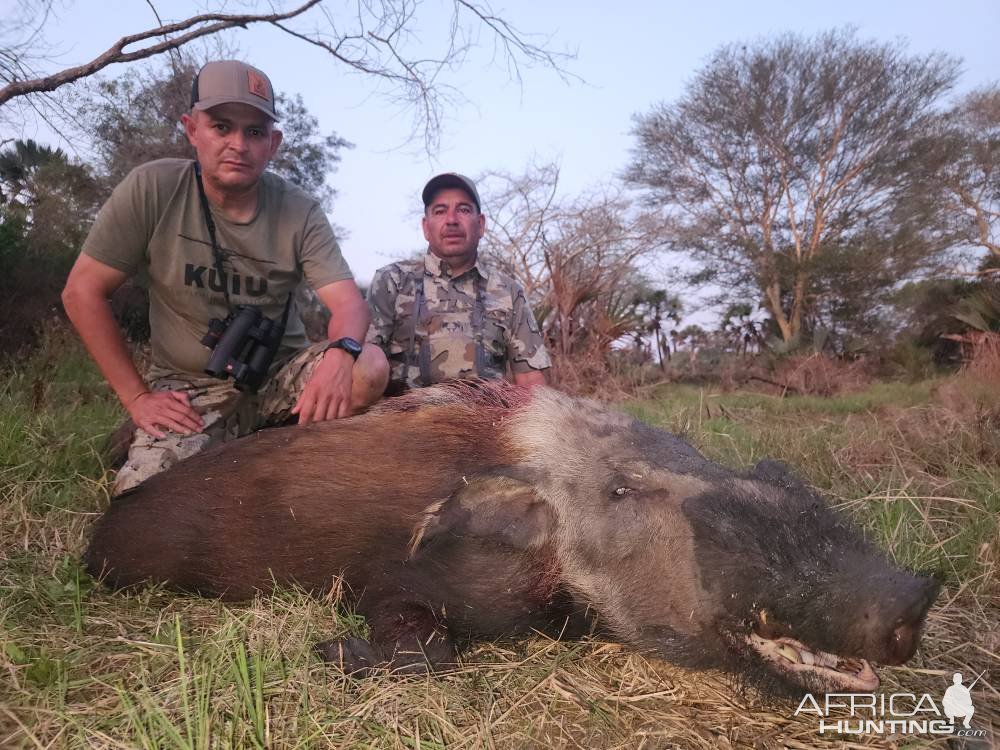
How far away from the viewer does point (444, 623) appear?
6.38 ft

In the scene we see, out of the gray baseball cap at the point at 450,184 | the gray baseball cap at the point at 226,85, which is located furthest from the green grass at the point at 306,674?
the gray baseball cap at the point at 450,184

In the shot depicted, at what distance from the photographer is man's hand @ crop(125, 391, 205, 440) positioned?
9.08ft

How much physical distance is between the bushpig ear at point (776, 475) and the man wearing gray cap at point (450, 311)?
2.61 meters

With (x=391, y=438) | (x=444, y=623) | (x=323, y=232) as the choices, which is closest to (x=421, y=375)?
(x=323, y=232)

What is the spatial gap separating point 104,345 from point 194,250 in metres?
0.56

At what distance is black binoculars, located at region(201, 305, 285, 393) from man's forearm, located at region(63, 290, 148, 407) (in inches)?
11.5

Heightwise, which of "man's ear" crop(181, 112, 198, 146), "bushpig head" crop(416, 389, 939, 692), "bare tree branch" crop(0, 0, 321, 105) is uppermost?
"bare tree branch" crop(0, 0, 321, 105)

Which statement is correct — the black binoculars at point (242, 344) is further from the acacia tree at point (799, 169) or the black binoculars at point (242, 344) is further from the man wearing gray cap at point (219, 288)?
the acacia tree at point (799, 169)

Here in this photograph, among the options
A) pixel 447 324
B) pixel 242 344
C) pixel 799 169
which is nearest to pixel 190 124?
pixel 242 344

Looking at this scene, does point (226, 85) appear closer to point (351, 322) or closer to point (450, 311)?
point (351, 322)

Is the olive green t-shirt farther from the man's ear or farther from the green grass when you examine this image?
the green grass

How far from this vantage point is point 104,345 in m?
2.83

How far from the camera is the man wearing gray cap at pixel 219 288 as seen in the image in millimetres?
2791

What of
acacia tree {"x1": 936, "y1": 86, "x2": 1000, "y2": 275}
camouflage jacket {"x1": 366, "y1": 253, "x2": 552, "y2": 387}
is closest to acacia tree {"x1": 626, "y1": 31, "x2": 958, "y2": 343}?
acacia tree {"x1": 936, "y1": 86, "x2": 1000, "y2": 275}
